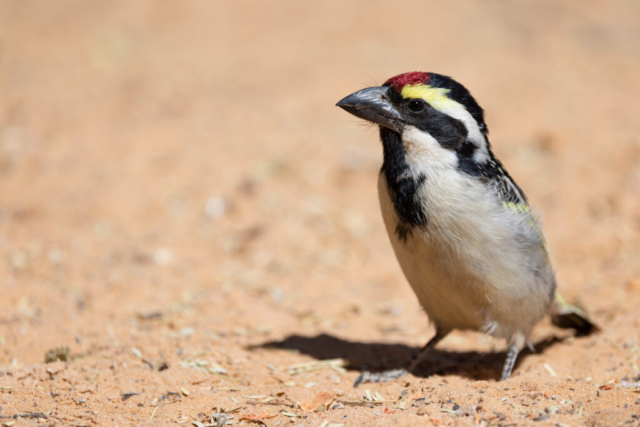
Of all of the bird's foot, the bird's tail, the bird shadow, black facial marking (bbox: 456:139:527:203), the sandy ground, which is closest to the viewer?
the sandy ground

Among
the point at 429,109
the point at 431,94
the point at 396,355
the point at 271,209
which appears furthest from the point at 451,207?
the point at 271,209

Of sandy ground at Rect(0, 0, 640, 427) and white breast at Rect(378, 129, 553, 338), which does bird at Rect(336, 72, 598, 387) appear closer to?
white breast at Rect(378, 129, 553, 338)

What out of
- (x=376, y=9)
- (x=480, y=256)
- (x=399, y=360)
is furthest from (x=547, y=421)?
(x=376, y=9)

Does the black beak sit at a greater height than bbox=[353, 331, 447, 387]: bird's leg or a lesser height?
greater

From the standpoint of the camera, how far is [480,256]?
448cm

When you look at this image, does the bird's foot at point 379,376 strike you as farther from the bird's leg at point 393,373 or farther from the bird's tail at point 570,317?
the bird's tail at point 570,317

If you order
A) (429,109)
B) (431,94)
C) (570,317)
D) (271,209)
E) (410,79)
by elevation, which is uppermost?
(410,79)

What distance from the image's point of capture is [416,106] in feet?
15.1

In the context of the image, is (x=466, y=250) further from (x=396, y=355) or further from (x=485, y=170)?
(x=396, y=355)

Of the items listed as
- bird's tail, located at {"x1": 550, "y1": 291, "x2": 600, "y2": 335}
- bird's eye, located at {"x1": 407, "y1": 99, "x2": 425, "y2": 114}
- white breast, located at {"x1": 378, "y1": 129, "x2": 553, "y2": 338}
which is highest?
bird's eye, located at {"x1": 407, "y1": 99, "x2": 425, "y2": 114}

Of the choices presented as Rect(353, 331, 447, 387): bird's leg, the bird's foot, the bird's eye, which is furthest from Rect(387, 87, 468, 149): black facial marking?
the bird's foot

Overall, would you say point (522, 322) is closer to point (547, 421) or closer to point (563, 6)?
point (547, 421)

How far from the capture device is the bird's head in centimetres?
458

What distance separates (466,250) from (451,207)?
32 centimetres
